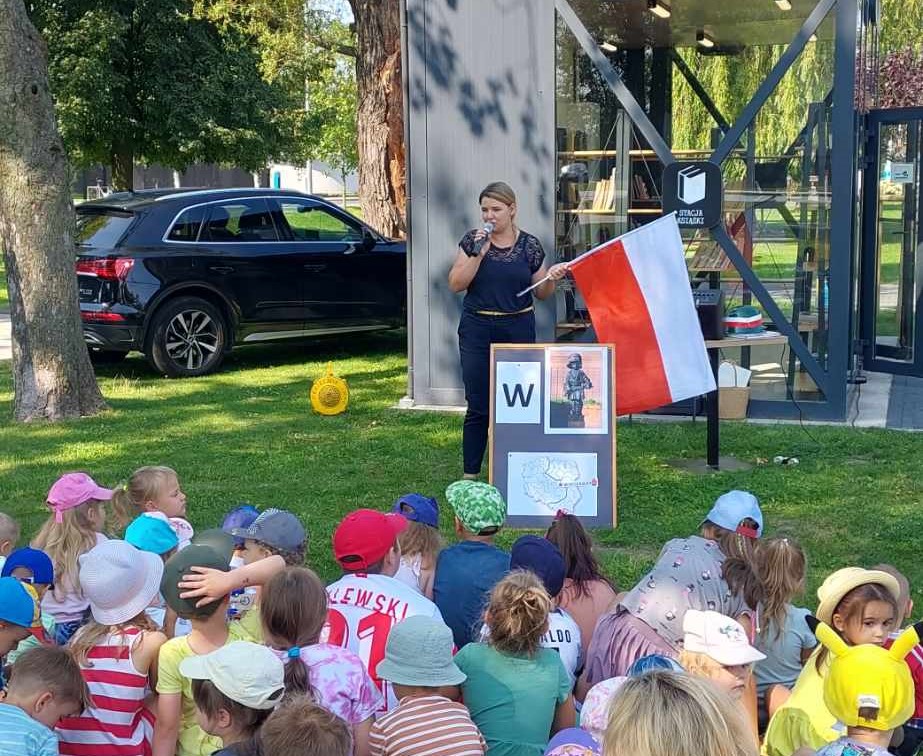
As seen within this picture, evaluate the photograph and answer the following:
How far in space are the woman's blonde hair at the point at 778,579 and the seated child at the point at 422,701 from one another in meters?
1.42

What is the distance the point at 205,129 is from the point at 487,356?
1745cm

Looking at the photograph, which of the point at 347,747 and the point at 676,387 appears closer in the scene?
the point at 347,747

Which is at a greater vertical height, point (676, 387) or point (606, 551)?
point (676, 387)

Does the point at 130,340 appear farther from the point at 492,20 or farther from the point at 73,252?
the point at 492,20

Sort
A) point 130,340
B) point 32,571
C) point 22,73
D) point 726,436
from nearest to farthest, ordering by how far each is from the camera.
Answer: point 32,571, point 726,436, point 22,73, point 130,340

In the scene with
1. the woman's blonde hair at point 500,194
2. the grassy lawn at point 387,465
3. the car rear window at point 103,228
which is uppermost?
the woman's blonde hair at point 500,194

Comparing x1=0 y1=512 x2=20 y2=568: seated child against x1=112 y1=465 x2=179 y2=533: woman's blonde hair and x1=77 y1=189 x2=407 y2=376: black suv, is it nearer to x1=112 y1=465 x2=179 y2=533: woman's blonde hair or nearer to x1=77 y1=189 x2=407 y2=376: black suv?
x1=112 y1=465 x2=179 y2=533: woman's blonde hair

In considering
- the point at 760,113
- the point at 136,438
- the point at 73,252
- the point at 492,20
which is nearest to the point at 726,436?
the point at 760,113

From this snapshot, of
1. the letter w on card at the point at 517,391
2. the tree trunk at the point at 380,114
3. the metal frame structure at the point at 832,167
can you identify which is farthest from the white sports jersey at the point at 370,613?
the tree trunk at the point at 380,114

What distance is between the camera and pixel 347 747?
2.97 metres

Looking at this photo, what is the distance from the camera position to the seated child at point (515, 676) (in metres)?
3.73

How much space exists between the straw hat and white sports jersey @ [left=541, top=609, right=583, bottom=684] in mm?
859

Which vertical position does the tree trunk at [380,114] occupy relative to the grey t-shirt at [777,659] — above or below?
above

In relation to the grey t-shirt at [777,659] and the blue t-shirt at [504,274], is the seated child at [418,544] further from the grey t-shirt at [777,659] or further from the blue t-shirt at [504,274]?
the blue t-shirt at [504,274]
